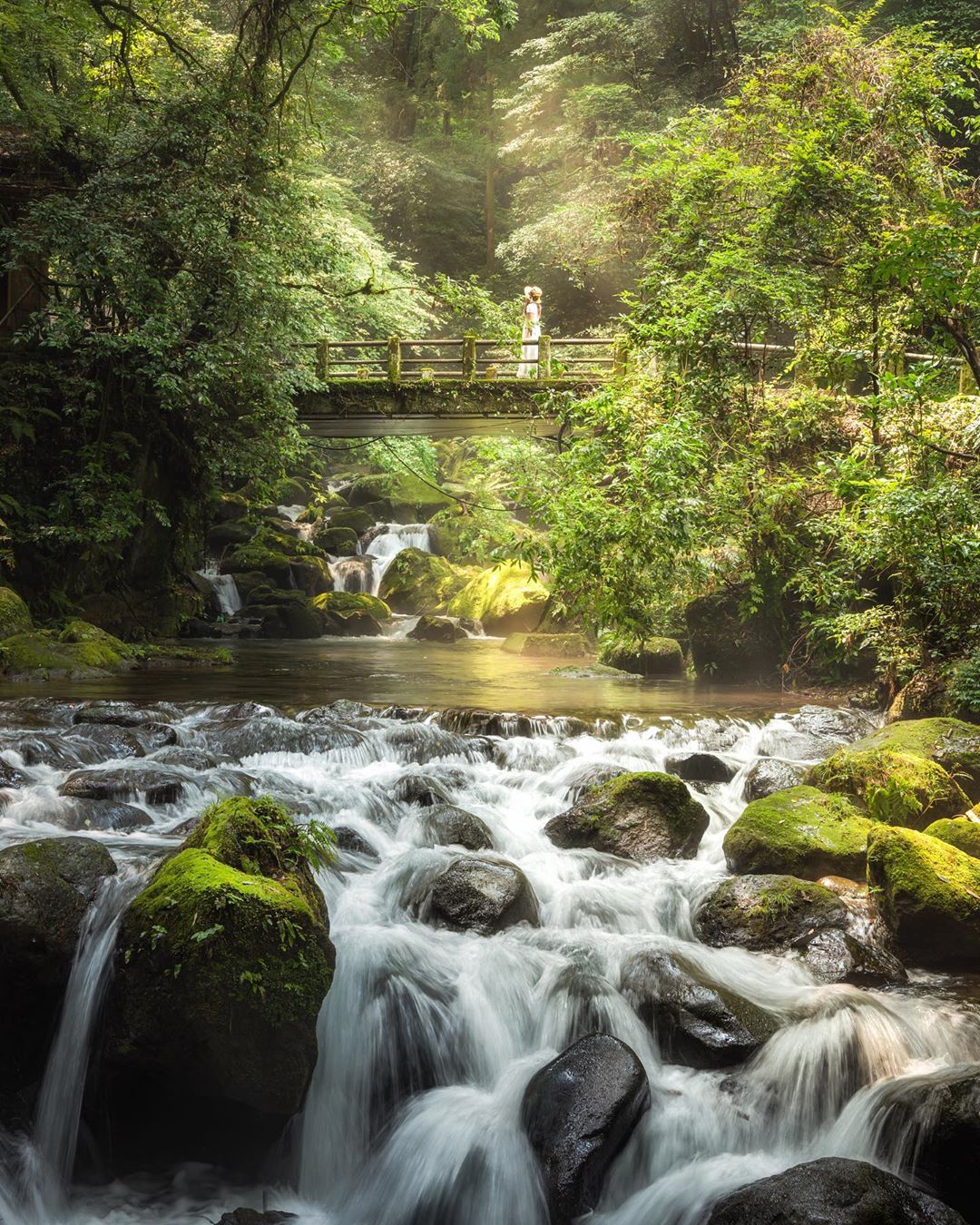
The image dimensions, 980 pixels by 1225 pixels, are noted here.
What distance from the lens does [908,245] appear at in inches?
325

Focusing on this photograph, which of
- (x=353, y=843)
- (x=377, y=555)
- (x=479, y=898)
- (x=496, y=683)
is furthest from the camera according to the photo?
(x=377, y=555)

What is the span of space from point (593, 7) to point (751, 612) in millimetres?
25875

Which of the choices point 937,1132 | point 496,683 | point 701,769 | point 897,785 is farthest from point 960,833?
point 496,683

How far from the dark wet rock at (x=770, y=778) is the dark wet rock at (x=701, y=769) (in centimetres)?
38

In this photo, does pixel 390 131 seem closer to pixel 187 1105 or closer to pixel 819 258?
pixel 819 258

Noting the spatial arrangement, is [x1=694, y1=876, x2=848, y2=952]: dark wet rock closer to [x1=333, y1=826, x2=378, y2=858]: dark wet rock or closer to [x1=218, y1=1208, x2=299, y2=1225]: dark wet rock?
[x1=333, y1=826, x2=378, y2=858]: dark wet rock

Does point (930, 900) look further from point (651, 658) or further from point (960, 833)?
point (651, 658)

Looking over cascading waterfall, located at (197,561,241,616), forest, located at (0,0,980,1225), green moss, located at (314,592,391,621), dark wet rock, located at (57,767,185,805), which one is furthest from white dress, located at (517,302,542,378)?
dark wet rock, located at (57,767,185,805)

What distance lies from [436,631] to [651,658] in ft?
21.6

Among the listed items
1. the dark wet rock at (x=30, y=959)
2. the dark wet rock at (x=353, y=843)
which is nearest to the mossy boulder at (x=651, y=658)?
the dark wet rock at (x=353, y=843)

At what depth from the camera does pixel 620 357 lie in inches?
605

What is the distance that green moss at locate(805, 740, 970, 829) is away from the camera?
25.8 feet

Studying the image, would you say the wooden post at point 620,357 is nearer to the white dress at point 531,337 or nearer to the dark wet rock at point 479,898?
the white dress at point 531,337

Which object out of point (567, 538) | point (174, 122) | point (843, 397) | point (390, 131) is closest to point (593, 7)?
point (390, 131)
